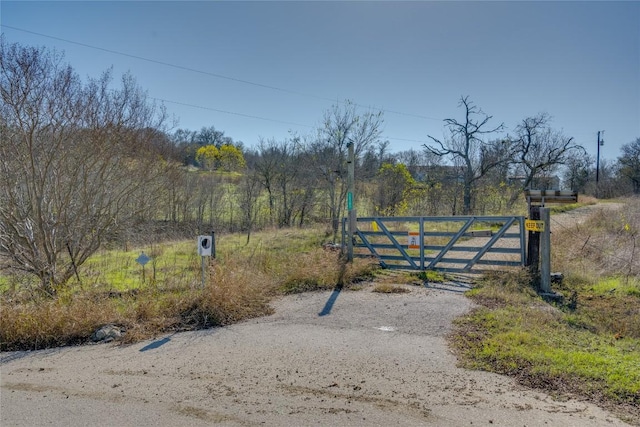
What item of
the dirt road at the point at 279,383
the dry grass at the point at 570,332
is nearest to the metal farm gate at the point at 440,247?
the dry grass at the point at 570,332

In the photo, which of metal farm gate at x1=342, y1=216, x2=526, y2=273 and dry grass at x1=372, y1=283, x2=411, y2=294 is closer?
dry grass at x1=372, y1=283, x2=411, y2=294

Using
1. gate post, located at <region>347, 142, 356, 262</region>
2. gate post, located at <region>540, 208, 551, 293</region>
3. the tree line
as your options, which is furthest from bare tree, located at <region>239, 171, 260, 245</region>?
gate post, located at <region>540, 208, 551, 293</region>

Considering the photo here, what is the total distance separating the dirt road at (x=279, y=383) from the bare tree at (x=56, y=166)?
4.44m

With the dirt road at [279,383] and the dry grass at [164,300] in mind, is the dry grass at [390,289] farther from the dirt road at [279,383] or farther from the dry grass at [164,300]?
the dirt road at [279,383]

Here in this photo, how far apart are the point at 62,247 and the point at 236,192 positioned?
19.4 meters

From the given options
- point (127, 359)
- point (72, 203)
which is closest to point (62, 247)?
point (72, 203)

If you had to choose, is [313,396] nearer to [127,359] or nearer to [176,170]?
[127,359]

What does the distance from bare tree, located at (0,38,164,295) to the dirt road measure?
175 inches

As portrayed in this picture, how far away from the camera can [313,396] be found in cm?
419

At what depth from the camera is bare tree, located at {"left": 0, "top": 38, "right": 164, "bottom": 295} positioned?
8.67 m

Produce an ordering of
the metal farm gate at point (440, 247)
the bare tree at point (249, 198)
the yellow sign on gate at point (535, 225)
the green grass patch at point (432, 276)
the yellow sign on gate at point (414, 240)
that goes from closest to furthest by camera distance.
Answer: the yellow sign on gate at point (535, 225) < the green grass patch at point (432, 276) < the metal farm gate at point (440, 247) < the yellow sign on gate at point (414, 240) < the bare tree at point (249, 198)

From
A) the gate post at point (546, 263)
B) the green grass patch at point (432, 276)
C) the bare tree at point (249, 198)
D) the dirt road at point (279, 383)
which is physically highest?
the bare tree at point (249, 198)

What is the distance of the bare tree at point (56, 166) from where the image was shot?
341 inches

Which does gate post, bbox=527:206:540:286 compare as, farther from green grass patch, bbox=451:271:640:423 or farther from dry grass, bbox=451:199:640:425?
green grass patch, bbox=451:271:640:423
